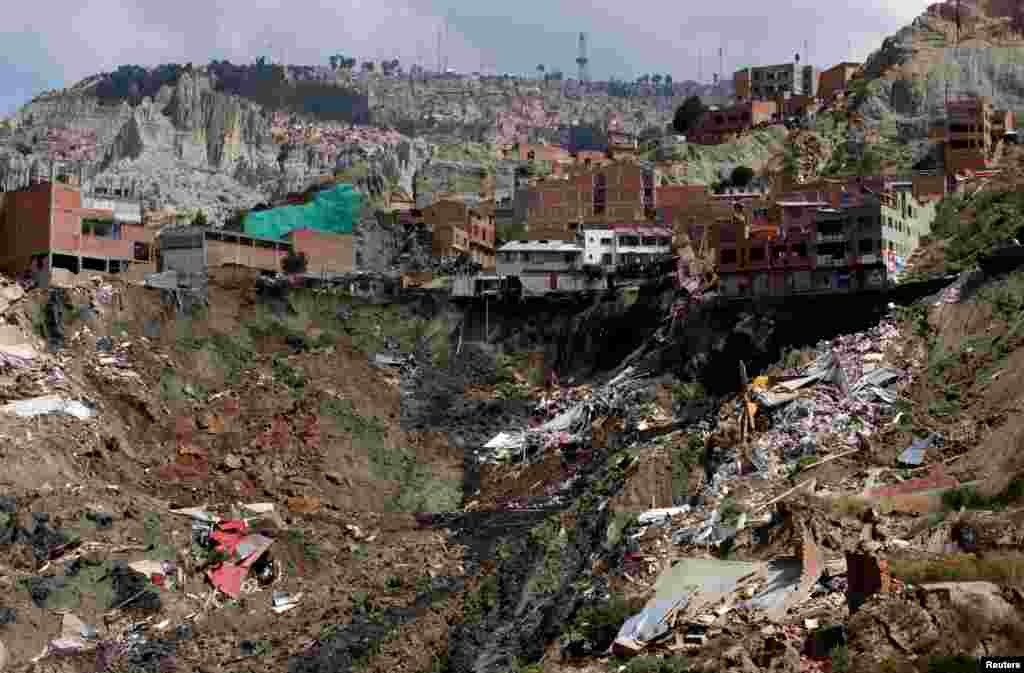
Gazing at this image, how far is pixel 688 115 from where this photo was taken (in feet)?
399

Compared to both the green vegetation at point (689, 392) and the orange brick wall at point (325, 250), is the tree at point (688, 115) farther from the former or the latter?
the green vegetation at point (689, 392)

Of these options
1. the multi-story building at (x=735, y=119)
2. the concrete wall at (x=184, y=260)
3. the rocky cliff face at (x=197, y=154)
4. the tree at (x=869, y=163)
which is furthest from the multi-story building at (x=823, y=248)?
the rocky cliff face at (x=197, y=154)

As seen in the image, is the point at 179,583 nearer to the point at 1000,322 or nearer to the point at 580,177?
the point at 1000,322

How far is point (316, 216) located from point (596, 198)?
15626 mm

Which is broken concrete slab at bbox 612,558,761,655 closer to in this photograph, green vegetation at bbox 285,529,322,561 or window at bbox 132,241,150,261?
green vegetation at bbox 285,529,322,561

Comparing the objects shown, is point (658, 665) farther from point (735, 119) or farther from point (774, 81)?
point (774, 81)

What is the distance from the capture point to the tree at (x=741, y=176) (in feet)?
333

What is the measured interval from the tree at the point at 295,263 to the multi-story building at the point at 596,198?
1273cm

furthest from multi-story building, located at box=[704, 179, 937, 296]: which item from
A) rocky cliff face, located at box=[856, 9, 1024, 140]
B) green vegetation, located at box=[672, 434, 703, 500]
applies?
rocky cliff face, located at box=[856, 9, 1024, 140]

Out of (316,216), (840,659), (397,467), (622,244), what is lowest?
(840,659)

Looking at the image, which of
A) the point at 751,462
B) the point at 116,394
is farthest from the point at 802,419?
the point at 116,394

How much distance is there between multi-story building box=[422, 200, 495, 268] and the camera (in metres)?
91.1

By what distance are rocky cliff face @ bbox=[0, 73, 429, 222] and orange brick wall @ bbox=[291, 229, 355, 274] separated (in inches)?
1094
